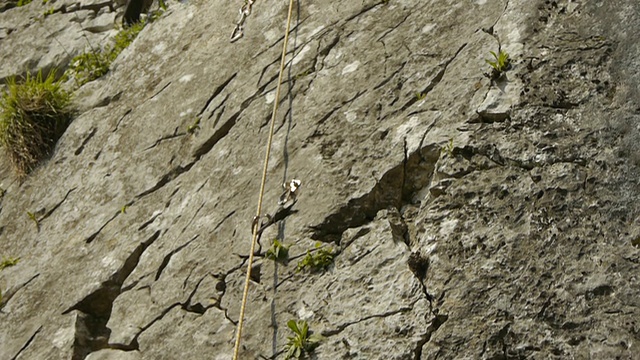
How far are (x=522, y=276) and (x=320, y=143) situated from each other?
4.82 feet

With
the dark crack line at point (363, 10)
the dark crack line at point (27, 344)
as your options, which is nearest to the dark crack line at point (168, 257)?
the dark crack line at point (27, 344)

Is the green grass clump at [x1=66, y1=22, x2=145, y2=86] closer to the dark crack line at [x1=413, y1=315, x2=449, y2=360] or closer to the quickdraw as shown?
the quickdraw

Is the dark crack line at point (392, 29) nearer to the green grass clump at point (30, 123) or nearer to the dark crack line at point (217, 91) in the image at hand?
the dark crack line at point (217, 91)

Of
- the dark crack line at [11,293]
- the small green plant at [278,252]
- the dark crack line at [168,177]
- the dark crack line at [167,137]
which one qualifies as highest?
the dark crack line at [167,137]

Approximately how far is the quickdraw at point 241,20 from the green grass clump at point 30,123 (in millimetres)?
1348

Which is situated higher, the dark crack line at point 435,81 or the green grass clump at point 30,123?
the green grass clump at point 30,123

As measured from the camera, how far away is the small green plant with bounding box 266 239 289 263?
→ 13.4 ft

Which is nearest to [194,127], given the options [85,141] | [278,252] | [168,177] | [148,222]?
[168,177]

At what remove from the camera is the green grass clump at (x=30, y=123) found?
5.87m

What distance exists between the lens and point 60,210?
17.7 feet

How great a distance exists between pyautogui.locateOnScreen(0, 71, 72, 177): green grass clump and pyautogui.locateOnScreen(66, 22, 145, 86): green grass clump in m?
0.38

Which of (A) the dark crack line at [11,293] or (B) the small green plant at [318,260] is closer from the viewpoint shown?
(B) the small green plant at [318,260]

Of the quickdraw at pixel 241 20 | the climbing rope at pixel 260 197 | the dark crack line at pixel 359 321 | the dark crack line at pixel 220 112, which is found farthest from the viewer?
the quickdraw at pixel 241 20

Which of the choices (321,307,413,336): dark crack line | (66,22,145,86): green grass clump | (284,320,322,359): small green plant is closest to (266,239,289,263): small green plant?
(284,320,322,359): small green plant
